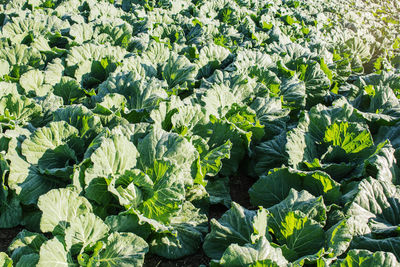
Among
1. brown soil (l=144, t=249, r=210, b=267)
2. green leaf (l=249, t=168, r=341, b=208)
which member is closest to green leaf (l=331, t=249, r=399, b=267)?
green leaf (l=249, t=168, r=341, b=208)

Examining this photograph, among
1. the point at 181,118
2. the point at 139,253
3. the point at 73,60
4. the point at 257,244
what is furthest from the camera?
the point at 73,60

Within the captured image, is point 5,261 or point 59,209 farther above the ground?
point 59,209

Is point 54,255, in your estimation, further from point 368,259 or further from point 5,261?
point 368,259

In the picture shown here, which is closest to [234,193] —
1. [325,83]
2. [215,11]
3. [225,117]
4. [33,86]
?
[225,117]

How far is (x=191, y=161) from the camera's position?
3.12 meters

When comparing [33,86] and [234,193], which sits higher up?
[33,86]

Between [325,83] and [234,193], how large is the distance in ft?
7.26

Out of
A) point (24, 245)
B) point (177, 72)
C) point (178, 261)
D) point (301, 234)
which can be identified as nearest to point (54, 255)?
point (24, 245)

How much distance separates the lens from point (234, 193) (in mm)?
3879

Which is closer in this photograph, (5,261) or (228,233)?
(5,261)

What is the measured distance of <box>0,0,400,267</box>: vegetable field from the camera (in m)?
2.59

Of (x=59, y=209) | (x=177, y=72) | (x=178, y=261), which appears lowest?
(x=178, y=261)

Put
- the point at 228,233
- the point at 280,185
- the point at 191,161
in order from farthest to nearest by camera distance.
→ the point at 280,185
the point at 191,161
the point at 228,233

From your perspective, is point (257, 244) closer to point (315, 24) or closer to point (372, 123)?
point (372, 123)
